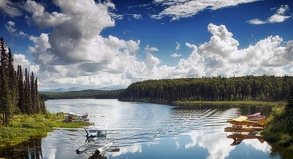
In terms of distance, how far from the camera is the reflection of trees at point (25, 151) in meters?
31.0

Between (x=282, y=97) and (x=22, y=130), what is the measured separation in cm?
12940

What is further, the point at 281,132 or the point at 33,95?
the point at 33,95

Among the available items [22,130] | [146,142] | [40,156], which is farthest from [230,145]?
[22,130]

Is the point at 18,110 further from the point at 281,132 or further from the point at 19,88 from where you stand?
the point at 281,132

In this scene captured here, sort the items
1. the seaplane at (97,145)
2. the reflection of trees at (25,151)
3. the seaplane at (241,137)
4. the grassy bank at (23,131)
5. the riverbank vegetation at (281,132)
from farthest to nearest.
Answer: the seaplane at (241,137) → the grassy bank at (23,131) → the seaplane at (97,145) → the riverbank vegetation at (281,132) → the reflection of trees at (25,151)

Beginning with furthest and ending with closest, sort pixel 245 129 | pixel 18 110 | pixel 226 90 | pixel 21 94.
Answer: pixel 226 90, pixel 21 94, pixel 18 110, pixel 245 129

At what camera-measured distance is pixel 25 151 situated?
33.4 metres

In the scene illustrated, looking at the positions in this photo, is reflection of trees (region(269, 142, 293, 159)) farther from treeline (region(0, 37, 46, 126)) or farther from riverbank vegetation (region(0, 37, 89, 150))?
treeline (region(0, 37, 46, 126))

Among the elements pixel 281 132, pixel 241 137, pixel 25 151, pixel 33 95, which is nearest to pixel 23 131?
pixel 25 151

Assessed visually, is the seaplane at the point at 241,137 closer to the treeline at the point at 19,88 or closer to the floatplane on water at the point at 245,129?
the floatplane on water at the point at 245,129

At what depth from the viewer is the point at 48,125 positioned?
181ft

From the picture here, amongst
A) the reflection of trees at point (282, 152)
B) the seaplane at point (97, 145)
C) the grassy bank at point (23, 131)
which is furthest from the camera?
the grassy bank at point (23, 131)

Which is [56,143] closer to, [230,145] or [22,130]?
[22,130]

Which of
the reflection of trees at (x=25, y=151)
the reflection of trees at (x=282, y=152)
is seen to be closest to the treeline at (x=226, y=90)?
the reflection of trees at (x=282, y=152)
